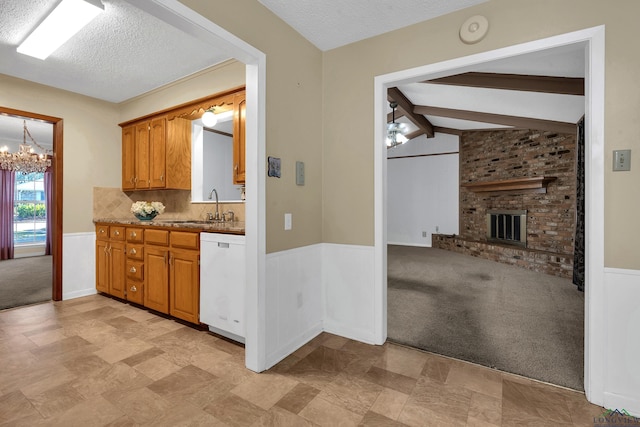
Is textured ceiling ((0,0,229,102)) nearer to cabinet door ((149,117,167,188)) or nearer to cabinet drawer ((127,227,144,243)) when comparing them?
cabinet door ((149,117,167,188))

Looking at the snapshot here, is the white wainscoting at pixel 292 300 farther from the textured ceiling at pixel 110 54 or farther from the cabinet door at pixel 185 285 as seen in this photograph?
the textured ceiling at pixel 110 54

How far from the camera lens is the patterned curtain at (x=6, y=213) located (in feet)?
20.9

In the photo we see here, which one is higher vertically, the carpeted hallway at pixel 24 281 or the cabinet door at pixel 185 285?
the cabinet door at pixel 185 285

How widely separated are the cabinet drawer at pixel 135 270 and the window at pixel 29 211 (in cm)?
569

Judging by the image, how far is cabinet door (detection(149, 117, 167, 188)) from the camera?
3.66m

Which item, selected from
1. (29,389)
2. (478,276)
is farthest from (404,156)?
(29,389)

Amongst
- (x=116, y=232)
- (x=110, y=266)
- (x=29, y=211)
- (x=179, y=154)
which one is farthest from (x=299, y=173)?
(x=29, y=211)

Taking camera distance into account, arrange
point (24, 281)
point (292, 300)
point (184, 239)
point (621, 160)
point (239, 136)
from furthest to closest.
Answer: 1. point (24, 281)
2. point (239, 136)
3. point (184, 239)
4. point (292, 300)
5. point (621, 160)

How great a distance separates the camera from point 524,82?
3350 millimetres

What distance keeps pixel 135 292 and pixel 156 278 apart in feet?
1.61

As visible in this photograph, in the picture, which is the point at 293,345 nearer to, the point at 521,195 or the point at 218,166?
the point at 218,166

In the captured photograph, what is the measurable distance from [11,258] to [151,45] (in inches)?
268

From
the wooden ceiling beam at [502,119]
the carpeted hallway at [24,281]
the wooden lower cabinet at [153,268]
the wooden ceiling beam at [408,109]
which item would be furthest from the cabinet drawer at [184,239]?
the wooden ceiling beam at [502,119]

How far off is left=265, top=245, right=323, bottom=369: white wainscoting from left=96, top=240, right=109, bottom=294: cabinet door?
2706mm
